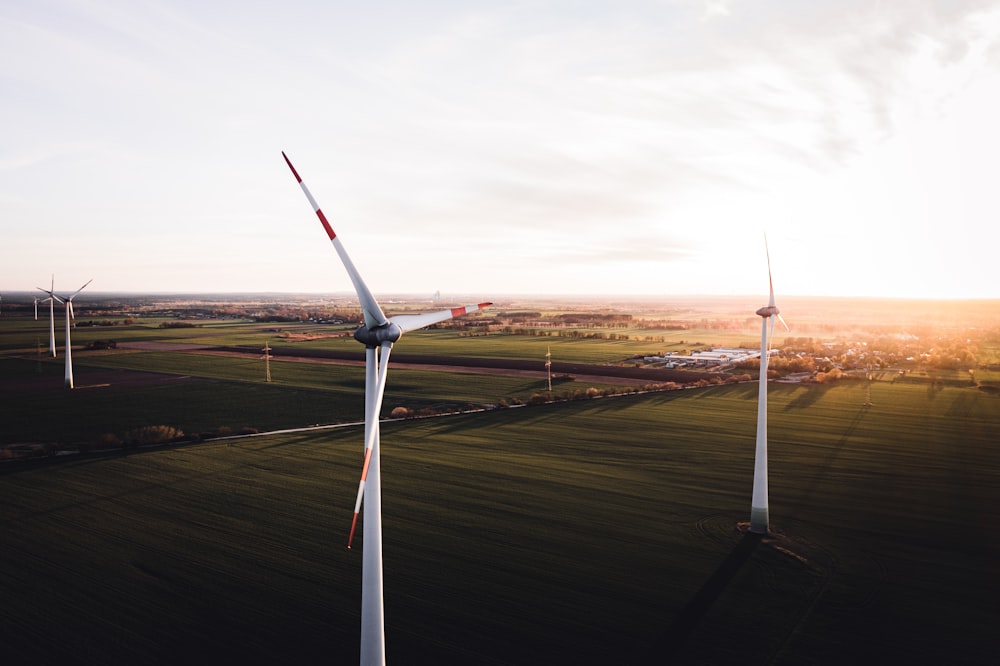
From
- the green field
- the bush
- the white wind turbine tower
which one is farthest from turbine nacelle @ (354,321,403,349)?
the bush

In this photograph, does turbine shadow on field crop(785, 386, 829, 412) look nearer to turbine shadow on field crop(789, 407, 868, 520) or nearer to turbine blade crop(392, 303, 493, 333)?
turbine shadow on field crop(789, 407, 868, 520)

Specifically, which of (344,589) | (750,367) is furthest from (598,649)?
(750,367)

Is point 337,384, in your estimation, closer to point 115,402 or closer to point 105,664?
point 115,402

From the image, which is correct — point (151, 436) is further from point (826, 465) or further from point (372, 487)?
point (826, 465)

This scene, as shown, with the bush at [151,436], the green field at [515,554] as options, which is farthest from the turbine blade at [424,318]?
the bush at [151,436]

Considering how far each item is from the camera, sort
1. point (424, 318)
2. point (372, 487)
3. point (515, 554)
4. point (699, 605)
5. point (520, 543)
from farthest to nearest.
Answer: point (520, 543) < point (515, 554) < point (699, 605) < point (424, 318) < point (372, 487)

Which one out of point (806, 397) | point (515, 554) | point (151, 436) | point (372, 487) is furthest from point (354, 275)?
point (806, 397)
